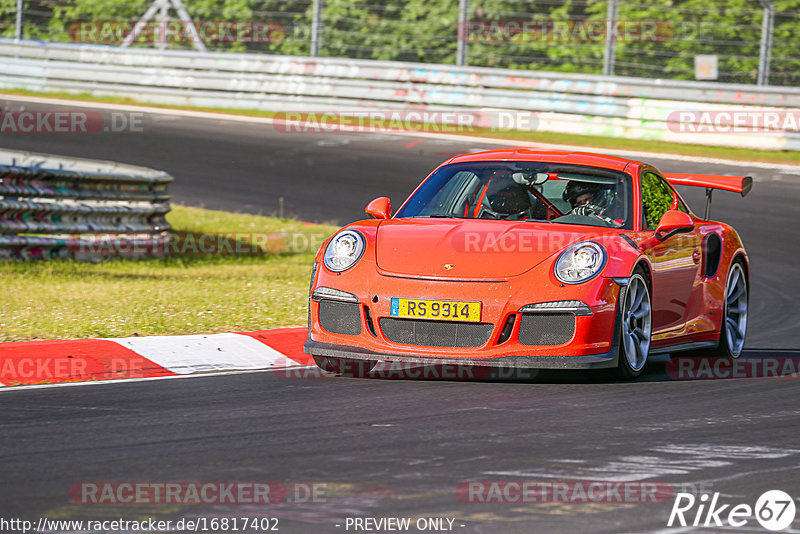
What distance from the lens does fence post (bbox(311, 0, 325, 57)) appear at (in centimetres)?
2362

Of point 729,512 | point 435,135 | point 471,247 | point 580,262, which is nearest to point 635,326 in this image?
point 580,262

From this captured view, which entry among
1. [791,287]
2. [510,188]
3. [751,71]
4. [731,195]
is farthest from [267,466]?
[751,71]

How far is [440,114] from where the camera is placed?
22.6 m

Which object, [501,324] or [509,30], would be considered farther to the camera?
[509,30]

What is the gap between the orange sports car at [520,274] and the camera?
23.1ft

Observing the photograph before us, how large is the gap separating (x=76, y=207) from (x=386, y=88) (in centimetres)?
1109

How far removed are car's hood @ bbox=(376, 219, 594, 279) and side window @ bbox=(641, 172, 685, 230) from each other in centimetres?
82

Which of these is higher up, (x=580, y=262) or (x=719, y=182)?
(x=719, y=182)

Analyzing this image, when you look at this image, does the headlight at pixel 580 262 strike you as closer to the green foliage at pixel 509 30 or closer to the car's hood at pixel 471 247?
the car's hood at pixel 471 247

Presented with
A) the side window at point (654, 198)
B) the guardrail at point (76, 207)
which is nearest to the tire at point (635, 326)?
the side window at point (654, 198)

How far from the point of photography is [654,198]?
27.8ft

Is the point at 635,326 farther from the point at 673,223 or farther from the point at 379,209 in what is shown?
the point at 379,209

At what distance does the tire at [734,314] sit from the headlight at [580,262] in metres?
1.95

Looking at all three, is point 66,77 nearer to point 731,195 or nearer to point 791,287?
point 731,195
